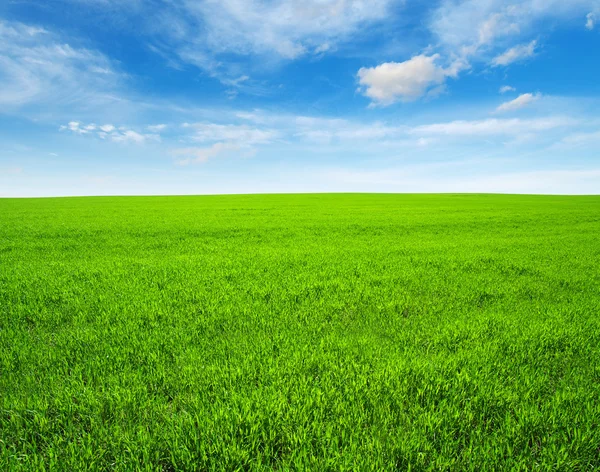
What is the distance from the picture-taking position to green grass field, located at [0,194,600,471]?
2391mm

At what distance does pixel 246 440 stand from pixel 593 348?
433 cm

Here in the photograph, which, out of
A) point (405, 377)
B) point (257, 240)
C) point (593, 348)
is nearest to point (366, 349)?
point (405, 377)

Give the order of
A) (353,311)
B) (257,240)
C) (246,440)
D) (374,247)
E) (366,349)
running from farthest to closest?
(257,240) → (374,247) → (353,311) → (366,349) → (246,440)

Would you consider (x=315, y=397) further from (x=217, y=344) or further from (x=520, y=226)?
(x=520, y=226)

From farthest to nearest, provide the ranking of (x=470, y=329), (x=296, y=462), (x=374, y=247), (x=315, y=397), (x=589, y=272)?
(x=374, y=247)
(x=589, y=272)
(x=470, y=329)
(x=315, y=397)
(x=296, y=462)

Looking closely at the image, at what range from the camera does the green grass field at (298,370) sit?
2.39 metres

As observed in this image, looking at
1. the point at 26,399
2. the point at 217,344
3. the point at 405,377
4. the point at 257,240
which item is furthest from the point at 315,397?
the point at 257,240

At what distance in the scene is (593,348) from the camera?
392 cm

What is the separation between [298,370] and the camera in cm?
333

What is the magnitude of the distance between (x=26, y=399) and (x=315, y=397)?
2.67 meters

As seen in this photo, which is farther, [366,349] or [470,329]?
[470,329]

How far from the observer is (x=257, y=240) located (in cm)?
1314

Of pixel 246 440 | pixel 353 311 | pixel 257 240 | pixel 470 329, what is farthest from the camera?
pixel 257 240

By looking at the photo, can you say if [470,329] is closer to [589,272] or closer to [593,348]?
[593,348]
